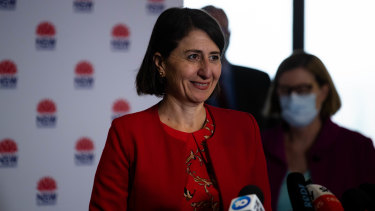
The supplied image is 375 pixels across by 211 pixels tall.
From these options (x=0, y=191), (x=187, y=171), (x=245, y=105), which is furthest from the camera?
(x=0, y=191)

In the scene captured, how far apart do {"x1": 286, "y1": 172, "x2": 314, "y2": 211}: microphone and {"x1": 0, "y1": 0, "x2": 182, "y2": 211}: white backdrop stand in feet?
7.36

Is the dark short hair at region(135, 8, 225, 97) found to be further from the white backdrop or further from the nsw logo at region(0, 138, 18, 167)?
the nsw logo at region(0, 138, 18, 167)

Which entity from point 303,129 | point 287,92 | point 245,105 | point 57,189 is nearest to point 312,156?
point 303,129

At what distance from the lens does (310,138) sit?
57.1 inches

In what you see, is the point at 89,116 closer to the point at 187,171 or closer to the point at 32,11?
the point at 32,11

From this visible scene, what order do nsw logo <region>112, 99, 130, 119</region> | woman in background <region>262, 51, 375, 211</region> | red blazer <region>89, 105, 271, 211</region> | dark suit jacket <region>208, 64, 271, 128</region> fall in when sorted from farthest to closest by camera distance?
nsw logo <region>112, 99, 130, 119</region> < dark suit jacket <region>208, 64, 271, 128</region> < woman in background <region>262, 51, 375, 211</region> < red blazer <region>89, 105, 271, 211</region>

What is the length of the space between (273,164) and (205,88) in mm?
443

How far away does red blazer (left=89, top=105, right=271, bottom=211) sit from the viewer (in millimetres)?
1081

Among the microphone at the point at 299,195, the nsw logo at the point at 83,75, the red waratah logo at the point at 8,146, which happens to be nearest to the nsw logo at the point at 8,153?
the red waratah logo at the point at 8,146

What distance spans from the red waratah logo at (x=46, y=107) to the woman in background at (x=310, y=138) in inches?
72.5

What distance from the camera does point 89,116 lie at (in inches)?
116

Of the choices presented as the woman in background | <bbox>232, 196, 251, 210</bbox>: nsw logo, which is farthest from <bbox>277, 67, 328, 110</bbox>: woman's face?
<bbox>232, 196, 251, 210</bbox>: nsw logo

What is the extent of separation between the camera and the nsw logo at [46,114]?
2.91m

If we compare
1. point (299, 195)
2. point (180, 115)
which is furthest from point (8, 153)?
point (299, 195)
